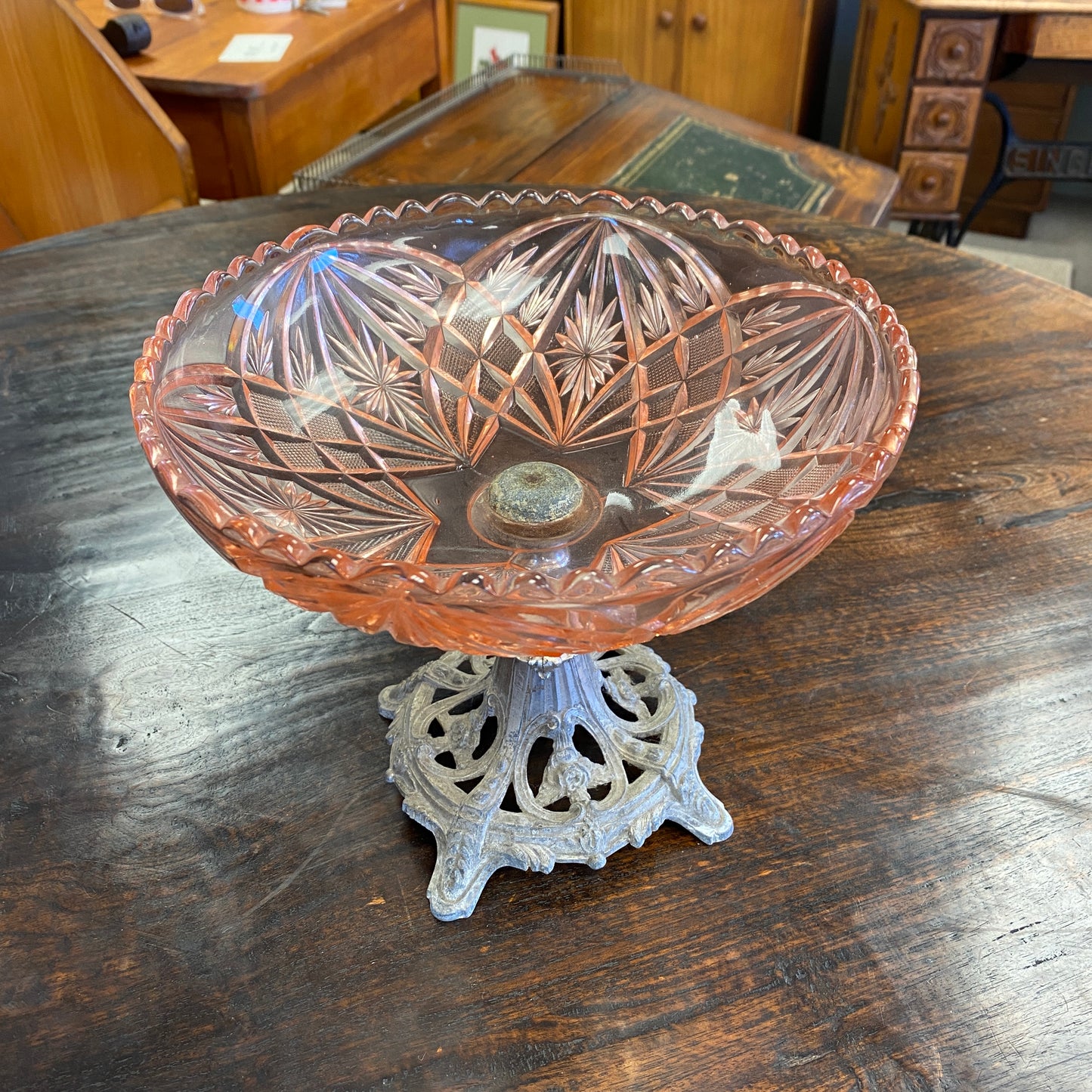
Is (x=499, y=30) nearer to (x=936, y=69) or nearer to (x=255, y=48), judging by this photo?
(x=255, y=48)

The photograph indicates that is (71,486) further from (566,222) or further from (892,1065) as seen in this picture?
(892,1065)

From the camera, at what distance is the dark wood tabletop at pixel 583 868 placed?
45cm

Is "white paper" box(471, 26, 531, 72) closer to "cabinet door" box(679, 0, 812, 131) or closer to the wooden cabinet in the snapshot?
the wooden cabinet

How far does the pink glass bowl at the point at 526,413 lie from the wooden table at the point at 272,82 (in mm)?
1469

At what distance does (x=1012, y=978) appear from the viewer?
472 mm

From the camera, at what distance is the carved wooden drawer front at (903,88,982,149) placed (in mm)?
2164

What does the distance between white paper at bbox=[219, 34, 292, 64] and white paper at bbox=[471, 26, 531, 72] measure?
30.4 inches

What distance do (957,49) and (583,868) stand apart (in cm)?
209

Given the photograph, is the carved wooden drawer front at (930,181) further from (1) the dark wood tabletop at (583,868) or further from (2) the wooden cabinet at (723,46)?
(1) the dark wood tabletop at (583,868)

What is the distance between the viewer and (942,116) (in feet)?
7.18

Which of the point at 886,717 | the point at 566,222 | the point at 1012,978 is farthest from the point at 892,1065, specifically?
the point at 566,222

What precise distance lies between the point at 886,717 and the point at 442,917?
27cm

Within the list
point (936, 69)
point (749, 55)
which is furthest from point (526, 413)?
point (749, 55)

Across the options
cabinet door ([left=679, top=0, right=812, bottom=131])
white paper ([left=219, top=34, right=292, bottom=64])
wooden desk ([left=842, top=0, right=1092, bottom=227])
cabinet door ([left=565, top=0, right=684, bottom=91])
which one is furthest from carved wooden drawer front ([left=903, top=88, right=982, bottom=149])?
white paper ([left=219, top=34, right=292, bottom=64])
